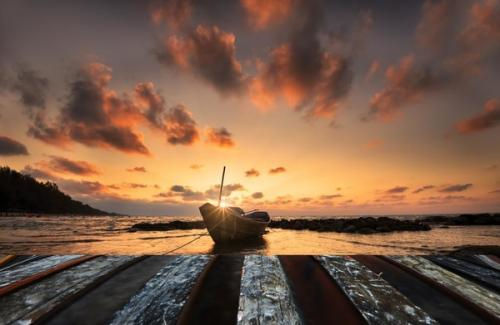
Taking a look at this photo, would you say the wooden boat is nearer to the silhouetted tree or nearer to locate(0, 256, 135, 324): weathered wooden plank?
locate(0, 256, 135, 324): weathered wooden plank

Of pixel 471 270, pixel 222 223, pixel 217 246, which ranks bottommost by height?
pixel 217 246

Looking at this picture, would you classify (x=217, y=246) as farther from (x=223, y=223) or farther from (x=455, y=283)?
(x=455, y=283)

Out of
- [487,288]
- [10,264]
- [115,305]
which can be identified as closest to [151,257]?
[115,305]

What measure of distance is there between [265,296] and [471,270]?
189 cm

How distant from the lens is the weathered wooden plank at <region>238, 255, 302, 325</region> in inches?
56.9

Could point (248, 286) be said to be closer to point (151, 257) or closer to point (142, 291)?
point (142, 291)

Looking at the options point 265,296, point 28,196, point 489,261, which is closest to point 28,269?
point 265,296

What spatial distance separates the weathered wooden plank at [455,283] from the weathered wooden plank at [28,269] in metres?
3.15

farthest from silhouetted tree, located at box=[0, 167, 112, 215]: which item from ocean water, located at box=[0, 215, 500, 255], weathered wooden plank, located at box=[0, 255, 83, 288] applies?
weathered wooden plank, located at box=[0, 255, 83, 288]

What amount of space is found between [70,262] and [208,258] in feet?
3.96

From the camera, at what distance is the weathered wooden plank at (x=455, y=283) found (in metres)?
1.67

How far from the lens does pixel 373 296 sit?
175cm

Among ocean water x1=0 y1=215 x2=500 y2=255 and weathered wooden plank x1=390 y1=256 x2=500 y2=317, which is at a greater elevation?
weathered wooden plank x1=390 y1=256 x2=500 y2=317

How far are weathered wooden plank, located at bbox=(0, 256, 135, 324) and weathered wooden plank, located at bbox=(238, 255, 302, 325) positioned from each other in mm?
1125
